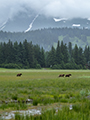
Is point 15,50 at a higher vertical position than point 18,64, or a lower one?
higher

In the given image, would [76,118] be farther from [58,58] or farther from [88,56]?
[88,56]

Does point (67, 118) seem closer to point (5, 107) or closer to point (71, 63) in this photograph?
point (5, 107)

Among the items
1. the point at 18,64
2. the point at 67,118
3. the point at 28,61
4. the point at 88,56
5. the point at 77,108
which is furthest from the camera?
the point at 88,56

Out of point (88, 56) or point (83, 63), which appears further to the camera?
point (88, 56)

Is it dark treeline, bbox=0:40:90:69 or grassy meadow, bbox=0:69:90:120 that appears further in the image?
dark treeline, bbox=0:40:90:69

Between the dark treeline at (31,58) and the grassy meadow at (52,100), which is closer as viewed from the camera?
the grassy meadow at (52,100)

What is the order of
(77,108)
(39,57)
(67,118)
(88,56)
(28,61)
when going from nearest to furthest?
(67,118) → (77,108) → (28,61) → (39,57) → (88,56)

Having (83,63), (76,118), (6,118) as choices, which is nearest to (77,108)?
(76,118)

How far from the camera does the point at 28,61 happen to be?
120m

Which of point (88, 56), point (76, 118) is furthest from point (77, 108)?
point (88, 56)

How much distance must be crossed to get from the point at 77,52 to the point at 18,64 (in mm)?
44336

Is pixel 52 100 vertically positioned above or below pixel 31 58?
above

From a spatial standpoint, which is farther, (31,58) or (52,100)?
(31,58)

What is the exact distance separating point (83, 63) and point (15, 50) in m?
46.1
